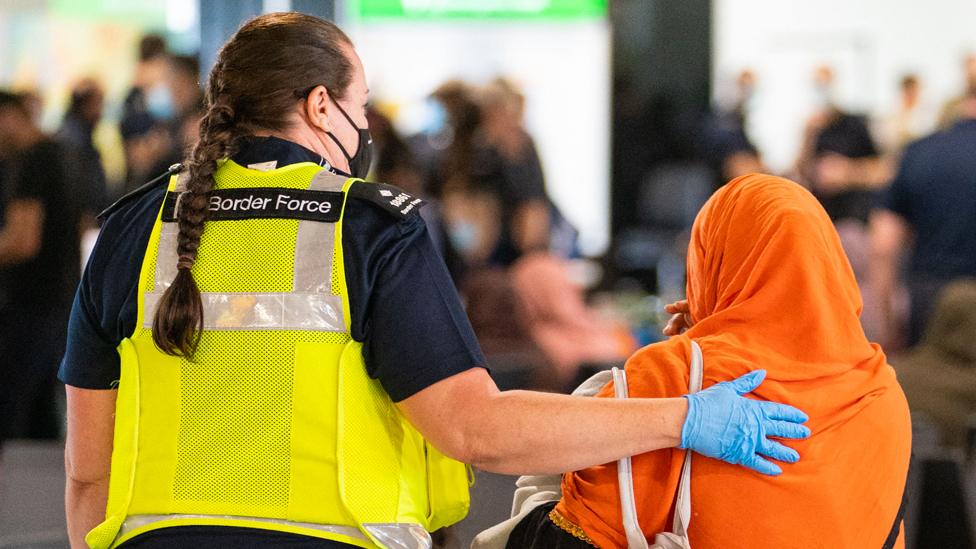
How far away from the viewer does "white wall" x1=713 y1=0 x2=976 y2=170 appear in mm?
10758

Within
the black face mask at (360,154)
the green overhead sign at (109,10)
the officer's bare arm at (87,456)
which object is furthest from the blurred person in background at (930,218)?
the green overhead sign at (109,10)

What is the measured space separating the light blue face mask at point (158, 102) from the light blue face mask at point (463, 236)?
1538 millimetres

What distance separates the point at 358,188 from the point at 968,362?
123 inches

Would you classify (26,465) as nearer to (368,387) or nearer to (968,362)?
(368,387)

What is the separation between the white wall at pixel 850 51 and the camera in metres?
10.8

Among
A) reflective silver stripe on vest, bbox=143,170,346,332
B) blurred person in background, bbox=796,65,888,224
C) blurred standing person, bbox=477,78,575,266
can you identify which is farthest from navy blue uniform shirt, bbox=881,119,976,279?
reflective silver stripe on vest, bbox=143,170,346,332

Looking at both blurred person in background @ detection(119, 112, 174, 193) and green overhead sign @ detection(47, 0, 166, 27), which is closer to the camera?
blurred person in background @ detection(119, 112, 174, 193)

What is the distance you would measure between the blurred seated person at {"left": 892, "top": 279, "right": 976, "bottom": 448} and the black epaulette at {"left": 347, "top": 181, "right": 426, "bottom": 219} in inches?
112

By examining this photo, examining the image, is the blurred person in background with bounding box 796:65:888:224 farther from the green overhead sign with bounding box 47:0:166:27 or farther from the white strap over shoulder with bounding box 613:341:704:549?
the white strap over shoulder with bounding box 613:341:704:549

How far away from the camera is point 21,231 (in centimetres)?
471

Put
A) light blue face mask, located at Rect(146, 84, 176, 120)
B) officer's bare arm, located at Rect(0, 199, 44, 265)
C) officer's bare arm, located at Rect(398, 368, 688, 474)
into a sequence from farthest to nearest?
light blue face mask, located at Rect(146, 84, 176, 120) → officer's bare arm, located at Rect(0, 199, 44, 265) → officer's bare arm, located at Rect(398, 368, 688, 474)

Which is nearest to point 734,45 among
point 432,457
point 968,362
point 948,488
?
point 968,362

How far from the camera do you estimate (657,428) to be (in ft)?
5.16

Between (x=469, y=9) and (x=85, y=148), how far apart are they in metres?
4.03
